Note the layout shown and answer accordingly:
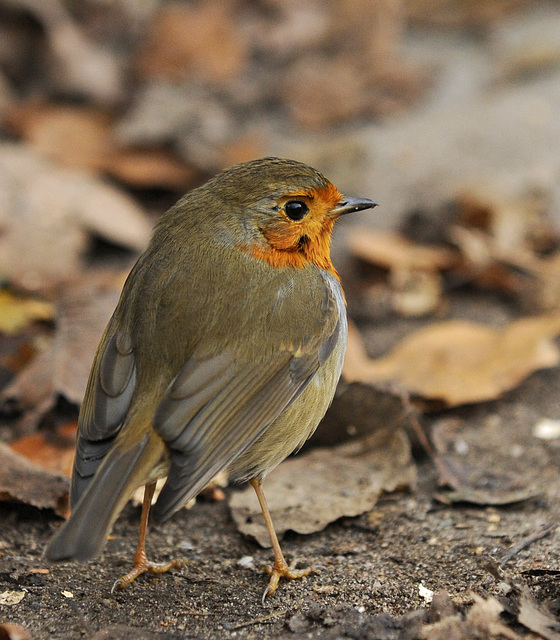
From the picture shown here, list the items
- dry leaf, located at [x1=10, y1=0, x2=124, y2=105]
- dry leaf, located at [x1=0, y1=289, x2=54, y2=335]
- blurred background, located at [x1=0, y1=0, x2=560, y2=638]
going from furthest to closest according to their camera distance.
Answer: dry leaf, located at [x1=10, y1=0, x2=124, y2=105]
dry leaf, located at [x1=0, y1=289, x2=54, y2=335]
blurred background, located at [x1=0, y1=0, x2=560, y2=638]

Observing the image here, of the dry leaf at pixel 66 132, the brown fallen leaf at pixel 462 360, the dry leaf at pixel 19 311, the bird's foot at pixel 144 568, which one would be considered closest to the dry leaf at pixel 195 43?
the dry leaf at pixel 66 132

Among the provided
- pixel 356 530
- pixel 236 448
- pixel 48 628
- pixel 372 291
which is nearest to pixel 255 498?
pixel 356 530

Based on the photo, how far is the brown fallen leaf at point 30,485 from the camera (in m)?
3.19

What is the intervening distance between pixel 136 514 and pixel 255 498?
452 millimetres

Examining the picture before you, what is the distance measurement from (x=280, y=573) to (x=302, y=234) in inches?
45.8

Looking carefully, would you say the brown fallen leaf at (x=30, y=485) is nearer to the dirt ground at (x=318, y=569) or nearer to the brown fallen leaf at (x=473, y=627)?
the dirt ground at (x=318, y=569)

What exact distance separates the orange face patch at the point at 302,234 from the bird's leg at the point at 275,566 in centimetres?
78

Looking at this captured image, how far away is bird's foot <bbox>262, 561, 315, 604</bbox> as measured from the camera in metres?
2.88

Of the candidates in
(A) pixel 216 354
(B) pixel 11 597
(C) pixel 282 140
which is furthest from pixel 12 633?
(C) pixel 282 140

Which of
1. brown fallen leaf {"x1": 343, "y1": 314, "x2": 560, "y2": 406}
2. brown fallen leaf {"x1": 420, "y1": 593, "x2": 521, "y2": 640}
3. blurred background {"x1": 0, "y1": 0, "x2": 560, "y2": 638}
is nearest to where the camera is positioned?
brown fallen leaf {"x1": 420, "y1": 593, "x2": 521, "y2": 640}

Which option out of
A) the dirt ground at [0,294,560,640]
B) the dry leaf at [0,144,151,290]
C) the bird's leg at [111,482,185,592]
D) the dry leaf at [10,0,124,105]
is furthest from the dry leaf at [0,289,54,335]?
the dry leaf at [10,0,124,105]

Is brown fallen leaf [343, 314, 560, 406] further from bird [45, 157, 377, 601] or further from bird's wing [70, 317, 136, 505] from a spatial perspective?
bird's wing [70, 317, 136, 505]

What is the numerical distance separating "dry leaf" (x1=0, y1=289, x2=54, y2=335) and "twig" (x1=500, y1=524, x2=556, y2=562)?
2567 mm

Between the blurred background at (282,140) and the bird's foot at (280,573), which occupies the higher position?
the blurred background at (282,140)
